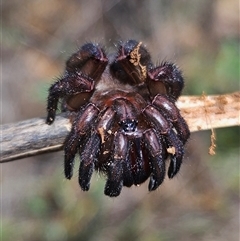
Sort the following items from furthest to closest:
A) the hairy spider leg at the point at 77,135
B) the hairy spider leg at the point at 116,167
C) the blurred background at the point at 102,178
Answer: the blurred background at the point at 102,178
the hairy spider leg at the point at 77,135
the hairy spider leg at the point at 116,167

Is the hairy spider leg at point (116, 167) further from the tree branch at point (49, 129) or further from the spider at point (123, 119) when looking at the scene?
the tree branch at point (49, 129)

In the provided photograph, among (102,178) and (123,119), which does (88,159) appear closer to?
(123,119)

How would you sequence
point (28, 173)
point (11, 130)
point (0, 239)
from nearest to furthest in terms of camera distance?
1. point (11, 130)
2. point (0, 239)
3. point (28, 173)

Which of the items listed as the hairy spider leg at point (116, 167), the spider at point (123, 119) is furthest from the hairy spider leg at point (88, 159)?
the hairy spider leg at point (116, 167)

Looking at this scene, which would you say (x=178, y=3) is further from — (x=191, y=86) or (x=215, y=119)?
(x=215, y=119)

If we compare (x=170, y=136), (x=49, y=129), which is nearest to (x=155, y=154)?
(x=170, y=136)

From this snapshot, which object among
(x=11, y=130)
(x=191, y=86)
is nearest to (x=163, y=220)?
(x=191, y=86)

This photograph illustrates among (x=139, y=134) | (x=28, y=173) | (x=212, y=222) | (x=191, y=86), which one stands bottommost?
(x=212, y=222)
